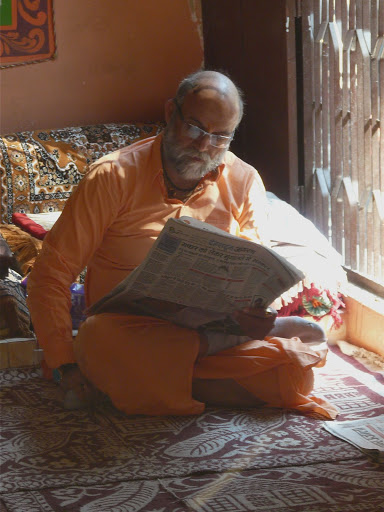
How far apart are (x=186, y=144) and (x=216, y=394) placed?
34.2 inches

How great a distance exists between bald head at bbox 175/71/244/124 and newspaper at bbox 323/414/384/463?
1104mm

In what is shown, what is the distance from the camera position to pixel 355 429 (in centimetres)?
261

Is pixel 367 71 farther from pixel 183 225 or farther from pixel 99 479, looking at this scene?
pixel 99 479

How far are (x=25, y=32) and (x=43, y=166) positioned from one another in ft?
3.11

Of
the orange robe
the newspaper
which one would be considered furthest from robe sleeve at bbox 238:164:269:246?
the newspaper

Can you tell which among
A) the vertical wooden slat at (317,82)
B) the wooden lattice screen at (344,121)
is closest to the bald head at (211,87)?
the wooden lattice screen at (344,121)

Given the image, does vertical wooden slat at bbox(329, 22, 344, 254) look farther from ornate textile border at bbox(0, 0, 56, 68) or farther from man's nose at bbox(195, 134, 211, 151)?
ornate textile border at bbox(0, 0, 56, 68)

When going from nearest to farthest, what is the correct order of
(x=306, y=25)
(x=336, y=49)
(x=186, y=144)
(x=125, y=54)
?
(x=186, y=144)
(x=336, y=49)
(x=306, y=25)
(x=125, y=54)

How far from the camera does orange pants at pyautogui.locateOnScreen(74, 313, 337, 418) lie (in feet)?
9.04

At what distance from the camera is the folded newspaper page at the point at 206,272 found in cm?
237

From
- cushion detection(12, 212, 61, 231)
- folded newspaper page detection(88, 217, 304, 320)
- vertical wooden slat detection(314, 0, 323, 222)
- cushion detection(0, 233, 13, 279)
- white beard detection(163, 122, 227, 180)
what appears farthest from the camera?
cushion detection(12, 212, 61, 231)

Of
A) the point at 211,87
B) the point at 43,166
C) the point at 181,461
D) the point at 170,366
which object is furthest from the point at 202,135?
the point at 43,166

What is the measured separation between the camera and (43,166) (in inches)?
191

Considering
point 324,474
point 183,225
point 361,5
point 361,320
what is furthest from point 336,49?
point 324,474
